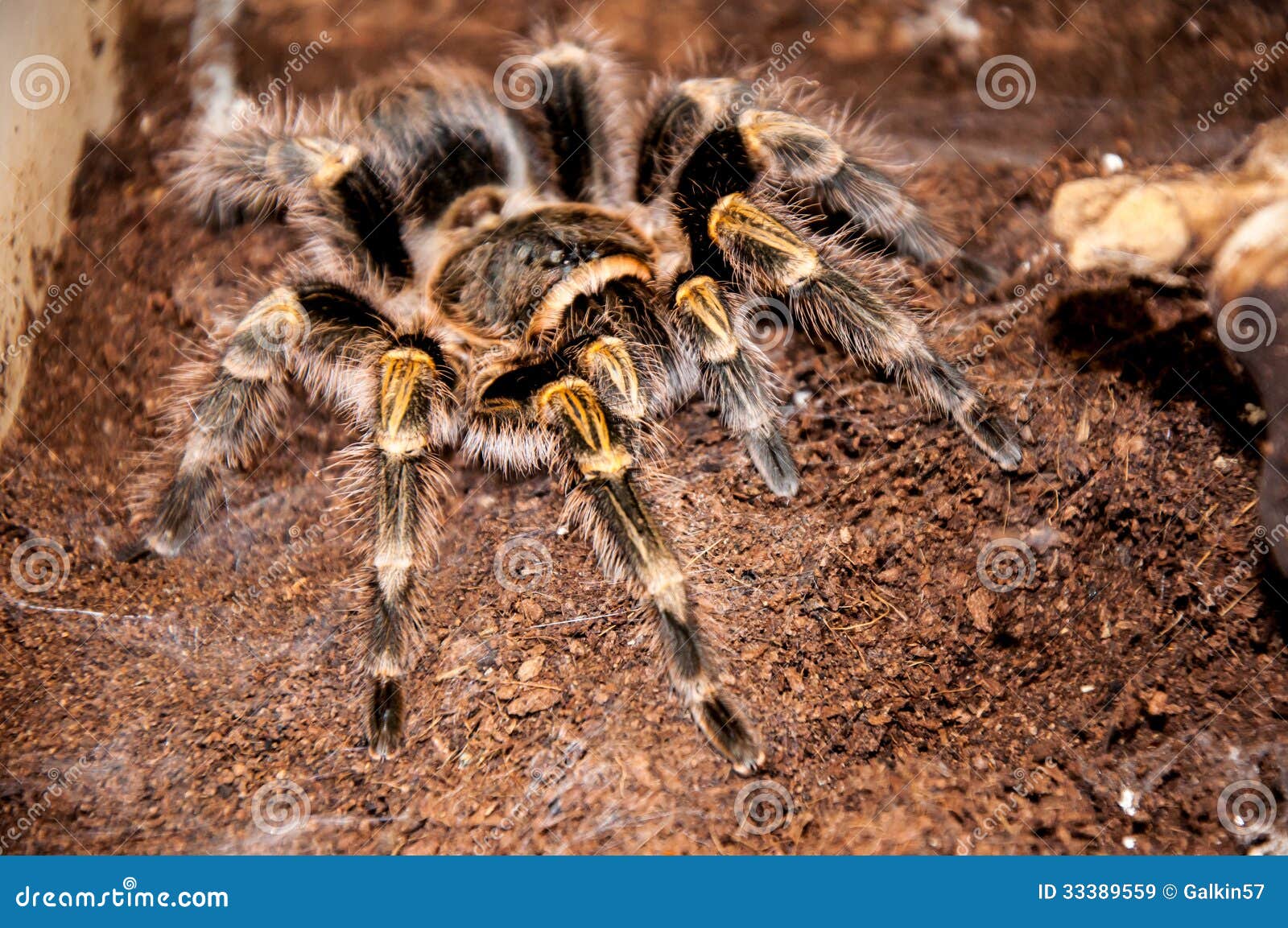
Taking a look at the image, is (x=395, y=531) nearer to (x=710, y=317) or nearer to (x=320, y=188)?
(x=710, y=317)

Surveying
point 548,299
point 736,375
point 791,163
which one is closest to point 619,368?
point 736,375

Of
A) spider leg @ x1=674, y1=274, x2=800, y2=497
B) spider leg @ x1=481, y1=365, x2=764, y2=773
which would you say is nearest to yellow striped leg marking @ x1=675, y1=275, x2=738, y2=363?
spider leg @ x1=674, y1=274, x2=800, y2=497

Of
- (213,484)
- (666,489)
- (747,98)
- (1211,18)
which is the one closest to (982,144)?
(1211,18)

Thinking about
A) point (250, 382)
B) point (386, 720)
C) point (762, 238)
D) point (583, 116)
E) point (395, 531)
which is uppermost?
point (762, 238)

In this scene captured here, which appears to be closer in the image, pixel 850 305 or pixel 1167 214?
pixel 850 305

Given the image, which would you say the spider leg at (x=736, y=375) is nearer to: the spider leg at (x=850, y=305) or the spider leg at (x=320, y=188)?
the spider leg at (x=850, y=305)

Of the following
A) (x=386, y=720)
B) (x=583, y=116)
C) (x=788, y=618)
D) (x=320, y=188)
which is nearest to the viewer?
(x=386, y=720)

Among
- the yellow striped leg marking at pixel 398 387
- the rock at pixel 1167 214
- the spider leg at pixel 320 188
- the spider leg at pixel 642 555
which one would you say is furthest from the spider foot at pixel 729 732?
the rock at pixel 1167 214

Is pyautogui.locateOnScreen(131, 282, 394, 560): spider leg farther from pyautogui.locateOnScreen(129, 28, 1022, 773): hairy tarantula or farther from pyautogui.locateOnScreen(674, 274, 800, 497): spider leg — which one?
pyautogui.locateOnScreen(674, 274, 800, 497): spider leg
